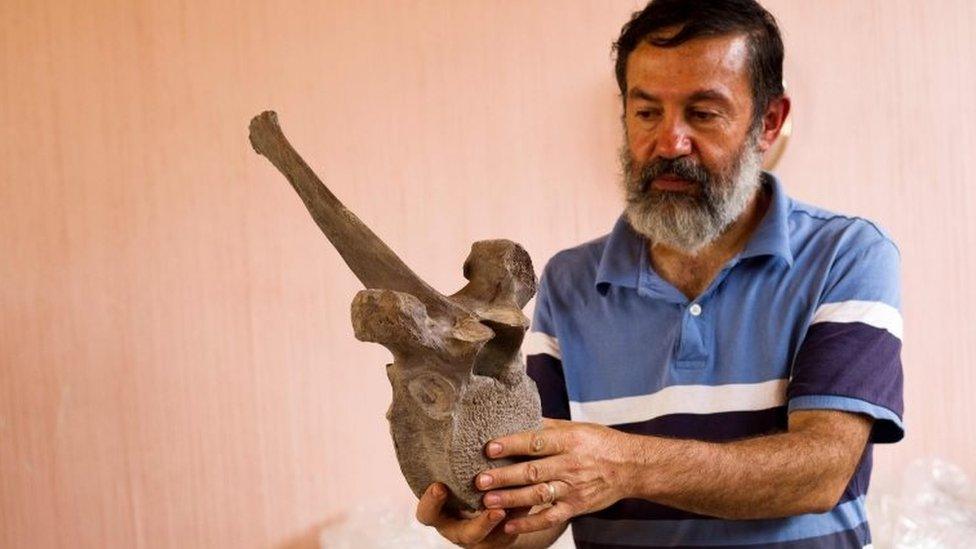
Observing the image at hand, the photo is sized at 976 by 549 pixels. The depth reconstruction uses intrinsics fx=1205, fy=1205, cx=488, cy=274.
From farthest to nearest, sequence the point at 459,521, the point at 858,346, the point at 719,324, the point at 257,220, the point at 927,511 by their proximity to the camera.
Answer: the point at 257,220
the point at 927,511
the point at 719,324
the point at 858,346
the point at 459,521

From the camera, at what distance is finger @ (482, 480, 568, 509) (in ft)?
4.20

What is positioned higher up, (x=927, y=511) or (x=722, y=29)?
(x=722, y=29)

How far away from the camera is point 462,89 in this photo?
8.64 feet

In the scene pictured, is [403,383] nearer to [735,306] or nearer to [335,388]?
[735,306]

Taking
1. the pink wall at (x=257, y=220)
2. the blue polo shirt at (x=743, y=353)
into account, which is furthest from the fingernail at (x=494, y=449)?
the pink wall at (x=257, y=220)

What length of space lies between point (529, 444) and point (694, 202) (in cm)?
56

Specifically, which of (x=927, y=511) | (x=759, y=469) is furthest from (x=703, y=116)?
(x=927, y=511)

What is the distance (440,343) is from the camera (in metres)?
1.27

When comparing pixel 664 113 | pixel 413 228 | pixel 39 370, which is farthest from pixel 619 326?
pixel 39 370

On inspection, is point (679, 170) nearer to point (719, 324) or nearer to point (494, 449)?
point (719, 324)

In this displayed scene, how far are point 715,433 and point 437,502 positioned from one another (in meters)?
0.47

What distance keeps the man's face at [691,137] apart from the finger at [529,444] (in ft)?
1.73

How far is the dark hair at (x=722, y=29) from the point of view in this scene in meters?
1.69

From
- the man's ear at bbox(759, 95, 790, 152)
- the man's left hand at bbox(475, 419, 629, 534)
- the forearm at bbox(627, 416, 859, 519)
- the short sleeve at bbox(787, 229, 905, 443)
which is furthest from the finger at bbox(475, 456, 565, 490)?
the man's ear at bbox(759, 95, 790, 152)
